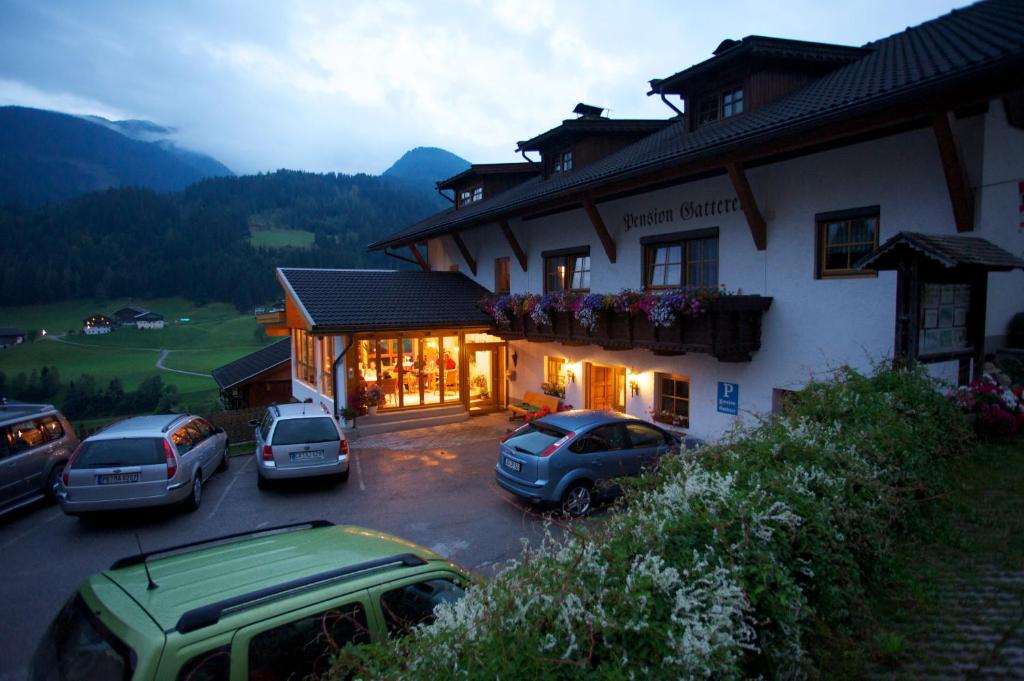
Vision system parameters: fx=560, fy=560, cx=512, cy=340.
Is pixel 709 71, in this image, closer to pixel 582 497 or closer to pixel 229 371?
pixel 582 497

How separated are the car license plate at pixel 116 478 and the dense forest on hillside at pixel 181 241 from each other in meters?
79.1

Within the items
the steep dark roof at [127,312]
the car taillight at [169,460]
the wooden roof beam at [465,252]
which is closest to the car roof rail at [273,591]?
the car taillight at [169,460]

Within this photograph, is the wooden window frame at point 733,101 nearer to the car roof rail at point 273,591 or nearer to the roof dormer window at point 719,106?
the roof dormer window at point 719,106

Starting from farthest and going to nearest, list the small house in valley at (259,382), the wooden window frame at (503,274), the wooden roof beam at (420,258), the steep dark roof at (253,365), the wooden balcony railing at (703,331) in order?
the small house in valley at (259,382) → the steep dark roof at (253,365) → the wooden roof beam at (420,258) → the wooden window frame at (503,274) → the wooden balcony railing at (703,331)

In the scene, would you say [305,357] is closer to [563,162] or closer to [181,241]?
[563,162]

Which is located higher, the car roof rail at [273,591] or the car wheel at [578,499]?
the car roof rail at [273,591]

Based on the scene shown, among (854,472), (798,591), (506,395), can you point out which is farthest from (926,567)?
(506,395)

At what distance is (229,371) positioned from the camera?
2870 cm

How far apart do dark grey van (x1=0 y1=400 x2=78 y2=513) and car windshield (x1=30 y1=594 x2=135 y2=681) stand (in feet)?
27.2

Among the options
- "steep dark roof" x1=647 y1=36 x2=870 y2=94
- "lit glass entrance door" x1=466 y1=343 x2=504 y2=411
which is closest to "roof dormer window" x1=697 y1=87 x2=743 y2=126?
"steep dark roof" x1=647 y1=36 x2=870 y2=94

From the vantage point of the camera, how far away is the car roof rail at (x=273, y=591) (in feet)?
9.35

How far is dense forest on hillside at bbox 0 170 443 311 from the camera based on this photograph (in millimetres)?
96750

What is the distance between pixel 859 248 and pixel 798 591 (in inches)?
337

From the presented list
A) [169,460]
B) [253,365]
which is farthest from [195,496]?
[253,365]
